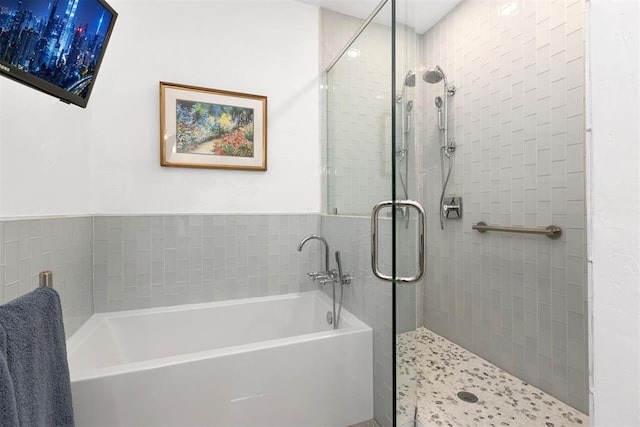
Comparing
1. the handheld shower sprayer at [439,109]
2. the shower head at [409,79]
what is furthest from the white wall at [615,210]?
the handheld shower sprayer at [439,109]

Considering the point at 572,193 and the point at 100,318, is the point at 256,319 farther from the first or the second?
the point at 572,193

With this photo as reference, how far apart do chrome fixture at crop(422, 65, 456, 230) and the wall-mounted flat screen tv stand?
1926mm

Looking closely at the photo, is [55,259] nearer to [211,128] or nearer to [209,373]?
[209,373]

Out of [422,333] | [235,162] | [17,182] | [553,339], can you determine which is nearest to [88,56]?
[17,182]

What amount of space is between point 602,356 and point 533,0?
184cm

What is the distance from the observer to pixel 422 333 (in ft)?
7.41

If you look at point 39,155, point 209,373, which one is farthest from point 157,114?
point 209,373

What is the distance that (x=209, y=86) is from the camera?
6.08 feet

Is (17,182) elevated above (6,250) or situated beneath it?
elevated above

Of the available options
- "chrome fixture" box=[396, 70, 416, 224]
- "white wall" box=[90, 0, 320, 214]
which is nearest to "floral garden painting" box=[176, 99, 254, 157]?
"white wall" box=[90, 0, 320, 214]

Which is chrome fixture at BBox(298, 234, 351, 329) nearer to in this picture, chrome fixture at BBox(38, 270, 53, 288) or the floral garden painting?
the floral garden painting

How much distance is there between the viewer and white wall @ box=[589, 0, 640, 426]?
47 centimetres

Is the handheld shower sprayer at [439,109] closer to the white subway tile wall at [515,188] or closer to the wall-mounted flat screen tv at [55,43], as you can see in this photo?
the white subway tile wall at [515,188]

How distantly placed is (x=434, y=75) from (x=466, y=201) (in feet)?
3.10
